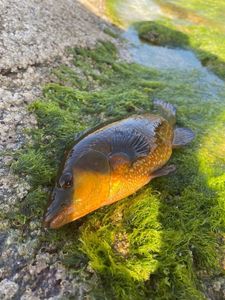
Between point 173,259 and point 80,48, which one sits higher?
point 173,259

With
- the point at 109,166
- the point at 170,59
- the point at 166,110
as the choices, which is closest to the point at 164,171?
the point at 109,166

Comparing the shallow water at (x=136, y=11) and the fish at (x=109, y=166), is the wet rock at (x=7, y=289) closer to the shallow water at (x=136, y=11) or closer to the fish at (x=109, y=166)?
the fish at (x=109, y=166)

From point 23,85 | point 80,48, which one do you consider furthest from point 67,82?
point 80,48

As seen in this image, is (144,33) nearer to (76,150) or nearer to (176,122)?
(176,122)

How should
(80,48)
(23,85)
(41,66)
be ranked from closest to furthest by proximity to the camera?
(23,85) → (41,66) → (80,48)

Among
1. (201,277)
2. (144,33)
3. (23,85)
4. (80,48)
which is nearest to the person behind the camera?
(201,277)

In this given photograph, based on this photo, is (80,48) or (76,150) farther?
(80,48)

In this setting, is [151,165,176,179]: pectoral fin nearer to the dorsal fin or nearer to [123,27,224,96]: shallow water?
the dorsal fin

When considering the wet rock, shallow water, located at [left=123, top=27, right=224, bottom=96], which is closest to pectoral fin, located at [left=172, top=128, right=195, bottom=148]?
shallow water, located at [left=123, top=27, right=224, bottom=96]
